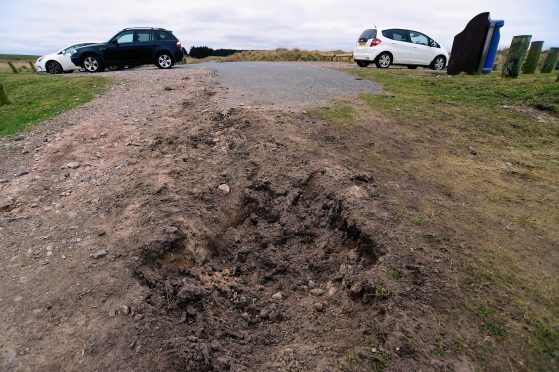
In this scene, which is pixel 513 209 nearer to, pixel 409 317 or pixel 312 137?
pixel 409 317

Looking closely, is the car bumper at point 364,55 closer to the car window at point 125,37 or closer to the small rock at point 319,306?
the car window at point 125,37

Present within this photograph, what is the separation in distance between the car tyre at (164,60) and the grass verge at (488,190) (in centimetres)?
995

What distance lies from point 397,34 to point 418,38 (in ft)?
3.02

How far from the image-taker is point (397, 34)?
45.7 ft

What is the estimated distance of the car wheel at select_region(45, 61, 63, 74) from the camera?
1492 centimetres

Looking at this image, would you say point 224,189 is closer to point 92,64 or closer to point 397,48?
point 397,48

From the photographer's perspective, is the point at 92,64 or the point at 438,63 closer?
the point at 92,64

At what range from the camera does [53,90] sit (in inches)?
397

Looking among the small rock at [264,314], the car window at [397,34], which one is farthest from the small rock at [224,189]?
the car window at [397,34]

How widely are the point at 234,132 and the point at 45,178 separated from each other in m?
2.76

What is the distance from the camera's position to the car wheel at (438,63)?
1452cm

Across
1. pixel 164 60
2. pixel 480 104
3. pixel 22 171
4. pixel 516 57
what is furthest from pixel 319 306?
pixel 164 60

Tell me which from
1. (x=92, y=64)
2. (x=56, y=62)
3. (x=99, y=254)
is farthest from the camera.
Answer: (x=56, y=62)

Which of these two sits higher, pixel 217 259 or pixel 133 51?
pixel 133 51
